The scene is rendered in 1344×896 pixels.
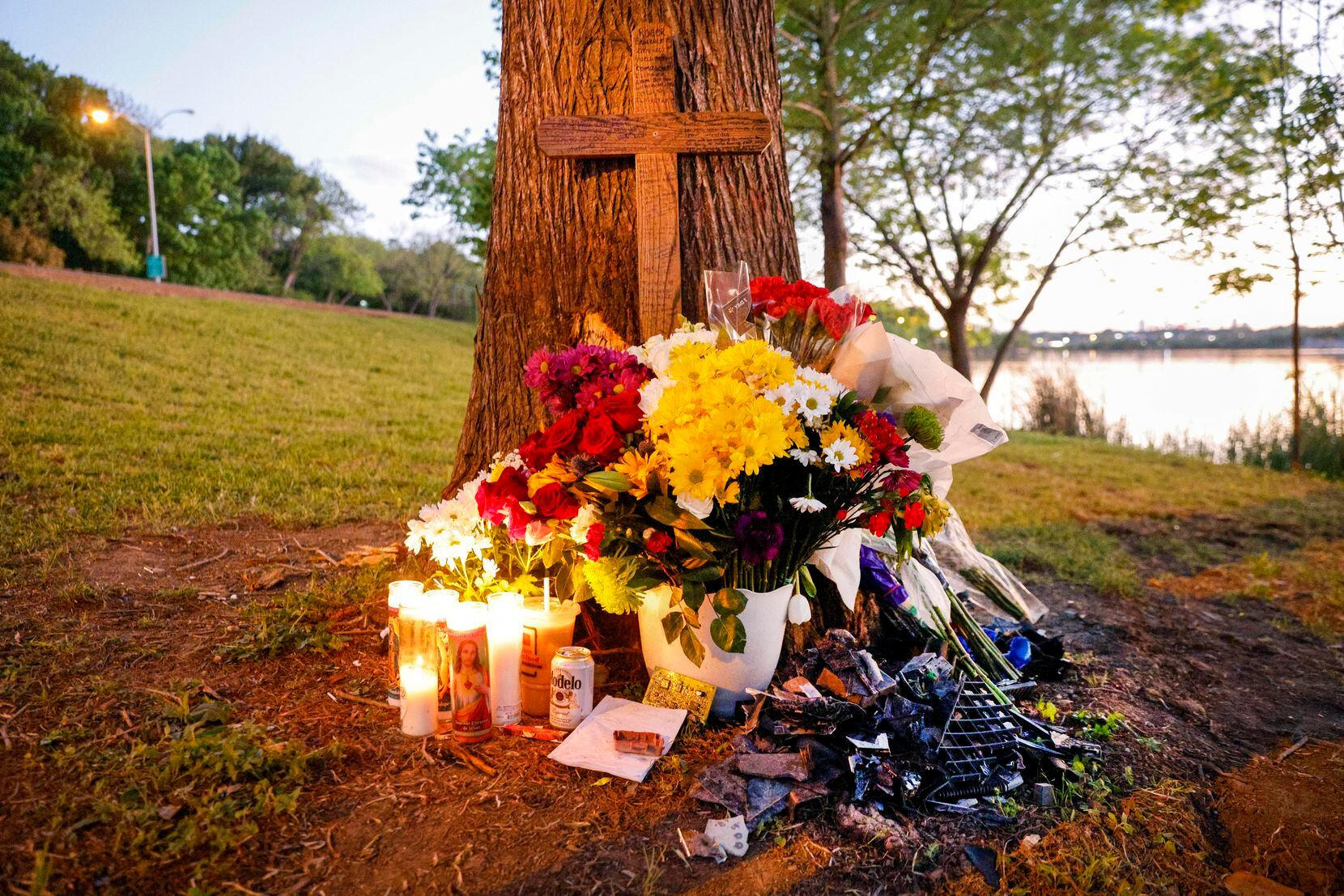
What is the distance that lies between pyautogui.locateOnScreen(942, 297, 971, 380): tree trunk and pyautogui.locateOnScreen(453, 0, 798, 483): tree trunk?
1034cm

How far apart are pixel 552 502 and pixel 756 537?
0.65 meters

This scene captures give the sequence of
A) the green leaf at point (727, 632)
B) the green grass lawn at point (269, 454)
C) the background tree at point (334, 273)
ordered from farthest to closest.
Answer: the background tree at point (334, 273) < the green grass lawn at point (269, 454) < the green leaf at point (727, 632)

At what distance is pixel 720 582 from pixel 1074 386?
1321cm

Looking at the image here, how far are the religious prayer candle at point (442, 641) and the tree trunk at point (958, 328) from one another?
11582mm

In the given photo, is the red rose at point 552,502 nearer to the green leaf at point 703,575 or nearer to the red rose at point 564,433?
the red rose at point 564,433

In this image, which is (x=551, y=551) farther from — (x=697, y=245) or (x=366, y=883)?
(x=697, y=245)

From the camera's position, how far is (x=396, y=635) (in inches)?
99.7

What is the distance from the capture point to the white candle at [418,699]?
7.98 ft

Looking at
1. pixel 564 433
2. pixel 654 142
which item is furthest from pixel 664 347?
pixel 654 142

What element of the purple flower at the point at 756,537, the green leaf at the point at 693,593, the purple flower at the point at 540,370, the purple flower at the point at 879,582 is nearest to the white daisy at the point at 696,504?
the purple flower at the point at 756,537

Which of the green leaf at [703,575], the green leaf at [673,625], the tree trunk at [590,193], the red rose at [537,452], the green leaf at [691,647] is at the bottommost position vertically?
the green leaf at [691,647]

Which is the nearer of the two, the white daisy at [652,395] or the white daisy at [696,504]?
the white daisy at [696,504]

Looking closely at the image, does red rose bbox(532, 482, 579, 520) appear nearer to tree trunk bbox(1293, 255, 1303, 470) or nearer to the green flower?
the green flower

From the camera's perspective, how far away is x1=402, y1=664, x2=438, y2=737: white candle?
2.43 m
